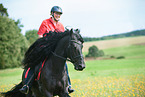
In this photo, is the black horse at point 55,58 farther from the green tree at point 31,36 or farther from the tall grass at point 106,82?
the green tree at point 31,36

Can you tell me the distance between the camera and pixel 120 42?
6269 centimetres

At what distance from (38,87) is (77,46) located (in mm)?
2011

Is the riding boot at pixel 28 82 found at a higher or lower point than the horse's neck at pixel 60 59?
lower

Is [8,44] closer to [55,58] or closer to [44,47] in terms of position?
[44,47]

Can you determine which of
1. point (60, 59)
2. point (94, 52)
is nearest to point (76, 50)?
point (60, 59)

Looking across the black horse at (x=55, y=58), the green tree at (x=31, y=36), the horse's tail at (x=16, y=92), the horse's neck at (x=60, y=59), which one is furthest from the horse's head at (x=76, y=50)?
the green tree at (x=31, y=36)

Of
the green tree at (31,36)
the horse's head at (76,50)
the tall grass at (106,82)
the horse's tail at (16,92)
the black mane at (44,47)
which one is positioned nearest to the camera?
the horse's head at (76,50)

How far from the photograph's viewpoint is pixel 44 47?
5.03 m

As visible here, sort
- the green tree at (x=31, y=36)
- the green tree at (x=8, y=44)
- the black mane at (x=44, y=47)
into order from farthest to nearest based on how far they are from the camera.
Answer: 1. the green tree at (x=31, y=36)
2. the green tree at (x=8, y=44)
3. the black mane at (x=44, y=47)

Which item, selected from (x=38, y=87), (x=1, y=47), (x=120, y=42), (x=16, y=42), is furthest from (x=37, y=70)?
(x=120, y=42)

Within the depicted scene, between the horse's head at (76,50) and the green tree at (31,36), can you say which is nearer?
the horse's head at (76,50)

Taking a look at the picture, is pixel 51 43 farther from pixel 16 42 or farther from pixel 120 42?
pixel 120 42

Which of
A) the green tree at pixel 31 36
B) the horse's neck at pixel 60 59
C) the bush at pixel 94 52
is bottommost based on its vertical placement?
the bush at pixel 94 52

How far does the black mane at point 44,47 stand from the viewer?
4953mm
